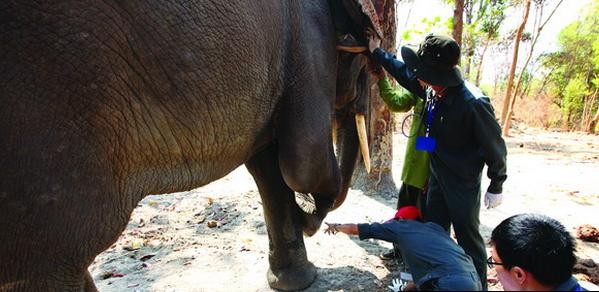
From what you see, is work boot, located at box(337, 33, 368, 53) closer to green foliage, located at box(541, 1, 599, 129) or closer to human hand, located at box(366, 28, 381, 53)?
human hand, located at box(366, 28, 381, 53)

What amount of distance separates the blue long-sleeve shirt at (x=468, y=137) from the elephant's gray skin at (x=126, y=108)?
0.72 m

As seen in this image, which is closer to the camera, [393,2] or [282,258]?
[282,258]

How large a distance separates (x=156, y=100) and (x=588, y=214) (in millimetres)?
4937

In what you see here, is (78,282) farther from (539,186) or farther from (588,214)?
(539,186)

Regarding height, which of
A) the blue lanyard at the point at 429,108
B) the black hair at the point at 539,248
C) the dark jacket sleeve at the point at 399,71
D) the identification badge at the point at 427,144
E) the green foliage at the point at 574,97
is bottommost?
the green foliage at the point at 574,97

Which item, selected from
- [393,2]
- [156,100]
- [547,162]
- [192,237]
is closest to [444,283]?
[156,100]

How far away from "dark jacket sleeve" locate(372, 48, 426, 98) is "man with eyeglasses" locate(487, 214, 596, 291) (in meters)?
1.56

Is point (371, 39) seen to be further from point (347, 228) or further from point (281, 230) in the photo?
point (281, 230)

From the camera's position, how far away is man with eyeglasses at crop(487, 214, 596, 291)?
1.33 m

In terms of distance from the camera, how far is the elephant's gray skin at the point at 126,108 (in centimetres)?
137

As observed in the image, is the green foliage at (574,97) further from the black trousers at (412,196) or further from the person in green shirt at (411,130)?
the person in green shirt at (411,130)

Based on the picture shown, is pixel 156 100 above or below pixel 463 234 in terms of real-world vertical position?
above

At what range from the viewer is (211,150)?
2109mm

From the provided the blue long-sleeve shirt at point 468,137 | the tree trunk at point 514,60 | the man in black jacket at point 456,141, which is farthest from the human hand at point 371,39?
the tree trunk at point 514,60
